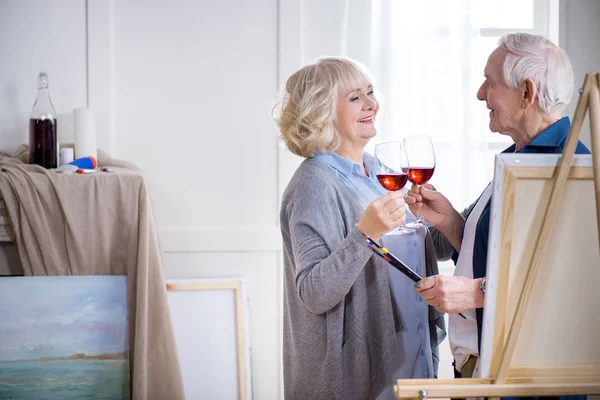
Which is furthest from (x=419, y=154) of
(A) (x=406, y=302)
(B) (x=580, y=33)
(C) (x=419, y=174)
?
(B) (x=580, y=33)

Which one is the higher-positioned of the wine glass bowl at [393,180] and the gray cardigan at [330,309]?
the wine glass bowl at [393,180]

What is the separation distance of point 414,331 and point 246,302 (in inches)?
48.8

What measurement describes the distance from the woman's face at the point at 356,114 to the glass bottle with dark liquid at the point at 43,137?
4.34 ft

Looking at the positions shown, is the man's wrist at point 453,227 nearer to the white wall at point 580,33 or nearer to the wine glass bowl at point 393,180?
the wine glass bowl at point 393,180

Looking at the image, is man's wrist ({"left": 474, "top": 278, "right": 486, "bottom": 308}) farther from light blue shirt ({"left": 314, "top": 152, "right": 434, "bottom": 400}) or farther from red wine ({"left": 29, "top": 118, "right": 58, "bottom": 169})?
red wine ({"left": 29, "top": 118, "right": 58, "bottom": 169})

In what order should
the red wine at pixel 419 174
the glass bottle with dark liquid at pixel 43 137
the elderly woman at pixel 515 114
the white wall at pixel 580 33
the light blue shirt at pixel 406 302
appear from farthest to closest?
the white wall at pixel 580 33 < the glass bottle with dark liquid at pixel 43 137 < the light blue shirt at pixel 406 302 < the red wine at pixel 419 174 < the elderly woman at pixel 515 114

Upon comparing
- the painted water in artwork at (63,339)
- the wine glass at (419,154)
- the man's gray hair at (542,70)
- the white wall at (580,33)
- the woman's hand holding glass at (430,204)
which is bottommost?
the painted water in artwork at (63,339)

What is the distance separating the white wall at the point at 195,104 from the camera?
3.00 m

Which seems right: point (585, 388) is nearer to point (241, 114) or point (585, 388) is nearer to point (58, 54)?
point (241, 114)

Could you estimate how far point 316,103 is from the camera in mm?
2008

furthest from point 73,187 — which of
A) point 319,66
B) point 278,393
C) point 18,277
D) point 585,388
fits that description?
point 585,388

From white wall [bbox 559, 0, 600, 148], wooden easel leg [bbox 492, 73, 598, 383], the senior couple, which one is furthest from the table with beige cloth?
white wall [bbox 559, 0, 600, 148]

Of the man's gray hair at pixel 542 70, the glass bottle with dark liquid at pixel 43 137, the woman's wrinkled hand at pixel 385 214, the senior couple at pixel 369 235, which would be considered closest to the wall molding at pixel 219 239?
the glass bottle with dark liquid at pixel 43 137

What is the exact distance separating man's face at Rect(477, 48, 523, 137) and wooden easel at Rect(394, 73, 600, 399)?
18.3 inches
